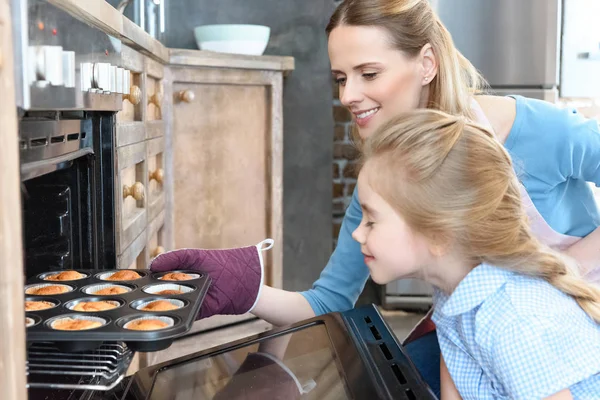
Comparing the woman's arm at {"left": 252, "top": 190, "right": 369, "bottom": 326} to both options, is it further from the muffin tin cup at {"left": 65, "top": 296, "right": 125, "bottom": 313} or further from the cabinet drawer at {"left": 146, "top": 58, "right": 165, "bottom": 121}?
the cabinet drawer at {"left": 146, "top": 58, "right": 165, "bottom": 121}

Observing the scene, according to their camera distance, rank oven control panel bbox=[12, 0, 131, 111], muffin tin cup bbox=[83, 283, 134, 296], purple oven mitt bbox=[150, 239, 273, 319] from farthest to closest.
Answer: purple oven mitt bbox=[150, 239, 273, 319] → muffin tin cup bbox=[83, 283, 134, 296] → oven control panel bbox=[12, 0, 131, 111]

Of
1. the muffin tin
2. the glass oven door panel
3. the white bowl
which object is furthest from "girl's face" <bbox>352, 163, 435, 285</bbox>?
the white bowl

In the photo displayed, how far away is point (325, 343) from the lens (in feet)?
3.46

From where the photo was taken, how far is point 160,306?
0.90 m

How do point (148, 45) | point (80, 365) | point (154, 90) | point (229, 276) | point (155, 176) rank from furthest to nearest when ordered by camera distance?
point (154, 90) → point (155, 176) → point (148, 45) → point (229, 276) → point (80, 365)

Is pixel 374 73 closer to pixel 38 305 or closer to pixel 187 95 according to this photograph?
pixel 38 305

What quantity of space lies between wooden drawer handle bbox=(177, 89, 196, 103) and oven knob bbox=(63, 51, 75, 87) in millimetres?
1507

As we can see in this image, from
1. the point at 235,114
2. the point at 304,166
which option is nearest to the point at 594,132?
the point at 235,114

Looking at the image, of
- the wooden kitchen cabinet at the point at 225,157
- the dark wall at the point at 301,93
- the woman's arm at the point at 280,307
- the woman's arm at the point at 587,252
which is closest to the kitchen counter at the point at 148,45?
the wooden kitchen cabinet at the point at 225,157

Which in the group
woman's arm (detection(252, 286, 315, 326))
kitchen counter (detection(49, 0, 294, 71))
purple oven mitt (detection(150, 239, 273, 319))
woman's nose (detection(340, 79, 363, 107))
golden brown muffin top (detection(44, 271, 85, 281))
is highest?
kitchen counter (detection(49, 0, 294, 71))

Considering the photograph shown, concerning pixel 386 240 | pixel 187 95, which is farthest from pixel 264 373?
pixel 187 95

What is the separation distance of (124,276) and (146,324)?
0.26m

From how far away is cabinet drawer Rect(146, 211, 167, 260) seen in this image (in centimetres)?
198

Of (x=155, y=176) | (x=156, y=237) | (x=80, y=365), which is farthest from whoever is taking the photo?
(x=156, y=237)
